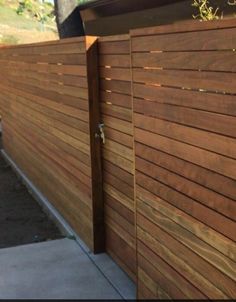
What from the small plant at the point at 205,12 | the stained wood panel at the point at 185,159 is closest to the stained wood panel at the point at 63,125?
the small plant at the point at 205,12

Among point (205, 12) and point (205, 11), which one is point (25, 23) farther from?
point (205, 12)

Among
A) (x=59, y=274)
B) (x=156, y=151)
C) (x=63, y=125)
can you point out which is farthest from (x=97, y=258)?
(x=156, y=151)

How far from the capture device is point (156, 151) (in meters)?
3.32

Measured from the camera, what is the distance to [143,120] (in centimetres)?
347

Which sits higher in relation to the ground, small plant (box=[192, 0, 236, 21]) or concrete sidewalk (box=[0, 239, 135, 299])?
small plant (box=[192, 0, 236, 21])

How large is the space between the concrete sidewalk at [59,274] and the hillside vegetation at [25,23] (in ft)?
110

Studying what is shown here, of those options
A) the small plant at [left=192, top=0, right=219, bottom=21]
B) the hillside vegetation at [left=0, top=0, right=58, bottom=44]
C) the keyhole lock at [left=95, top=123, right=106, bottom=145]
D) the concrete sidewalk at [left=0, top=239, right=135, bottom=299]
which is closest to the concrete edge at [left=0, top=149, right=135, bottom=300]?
the concrete sidewalk at [left=0, top=239, right=135, bottom=299]

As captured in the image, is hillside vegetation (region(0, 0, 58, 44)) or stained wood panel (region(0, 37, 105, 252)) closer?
stained wood panel (region(0, 37, 105, 252))

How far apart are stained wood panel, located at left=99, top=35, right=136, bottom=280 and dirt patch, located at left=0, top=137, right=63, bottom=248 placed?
1374mm

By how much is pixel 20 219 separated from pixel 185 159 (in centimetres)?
403

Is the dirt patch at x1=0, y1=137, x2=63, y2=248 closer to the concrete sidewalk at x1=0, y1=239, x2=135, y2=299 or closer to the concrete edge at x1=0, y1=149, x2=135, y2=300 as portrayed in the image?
the concrete edge at x1=0, y1=149, x2=135, y2=300

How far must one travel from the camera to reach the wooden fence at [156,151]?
2.66 m

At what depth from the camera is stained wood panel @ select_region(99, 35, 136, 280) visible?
4102mm

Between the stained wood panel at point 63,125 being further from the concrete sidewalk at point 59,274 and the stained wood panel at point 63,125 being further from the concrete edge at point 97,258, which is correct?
the concrete sidewalk at point 59,274
